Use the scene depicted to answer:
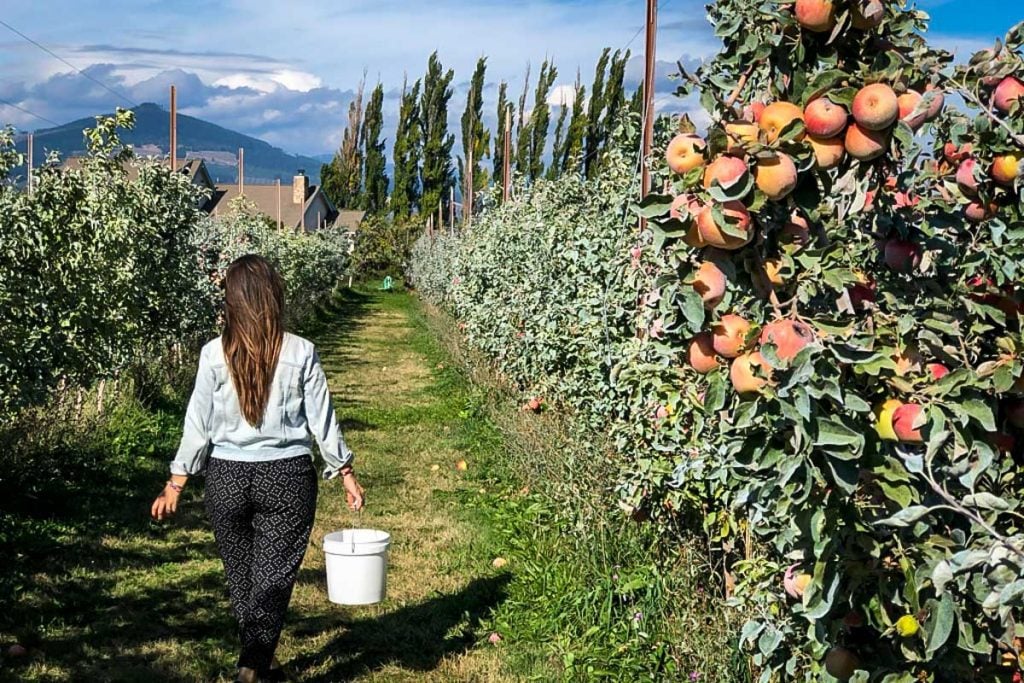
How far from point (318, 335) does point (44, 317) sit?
1546 cm

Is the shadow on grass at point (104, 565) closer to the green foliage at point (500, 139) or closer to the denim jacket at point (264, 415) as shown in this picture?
the denim jacket at point (264, 415)

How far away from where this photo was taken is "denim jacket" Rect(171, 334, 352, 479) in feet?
13.8

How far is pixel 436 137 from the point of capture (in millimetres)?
58719

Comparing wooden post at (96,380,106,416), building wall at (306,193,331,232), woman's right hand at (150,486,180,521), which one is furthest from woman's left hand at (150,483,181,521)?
building wall at (306,193,331,232)

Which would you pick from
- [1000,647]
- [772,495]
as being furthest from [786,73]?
[1000,647]

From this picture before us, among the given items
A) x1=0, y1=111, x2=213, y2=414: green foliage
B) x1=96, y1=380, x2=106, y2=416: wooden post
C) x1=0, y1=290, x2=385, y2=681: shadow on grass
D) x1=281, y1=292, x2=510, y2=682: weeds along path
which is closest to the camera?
x1=0, y1=290, x2=385, y2=681: shadow on grass

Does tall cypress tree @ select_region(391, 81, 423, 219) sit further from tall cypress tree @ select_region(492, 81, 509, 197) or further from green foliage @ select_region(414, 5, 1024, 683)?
green foliage @ select_region(414, 5, 1024, 683)

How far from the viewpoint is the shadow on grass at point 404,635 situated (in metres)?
4.92

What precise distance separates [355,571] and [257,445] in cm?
75

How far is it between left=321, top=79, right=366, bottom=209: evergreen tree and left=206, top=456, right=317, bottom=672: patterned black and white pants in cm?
6104

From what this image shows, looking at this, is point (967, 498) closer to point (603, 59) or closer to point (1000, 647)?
point (1000, 647)

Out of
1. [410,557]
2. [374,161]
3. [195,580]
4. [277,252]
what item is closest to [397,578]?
[410,557]

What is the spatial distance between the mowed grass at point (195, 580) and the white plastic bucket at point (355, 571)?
0.44 metres

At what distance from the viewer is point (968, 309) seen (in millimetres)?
2277
